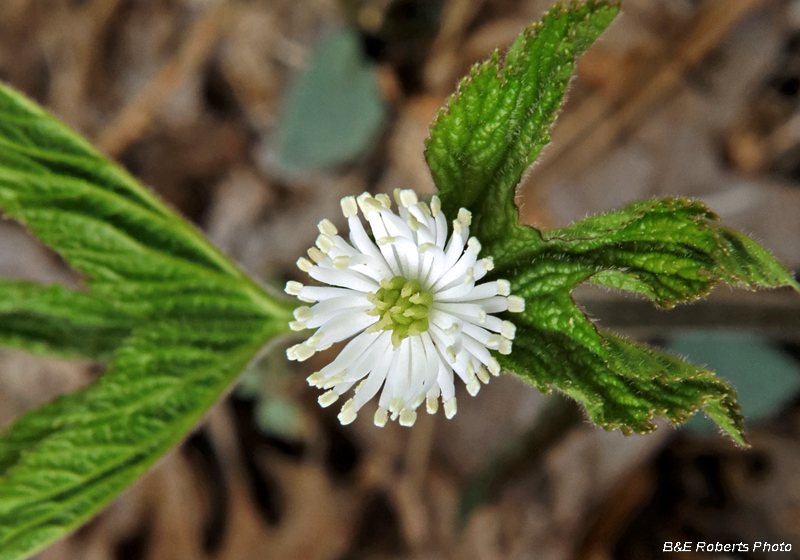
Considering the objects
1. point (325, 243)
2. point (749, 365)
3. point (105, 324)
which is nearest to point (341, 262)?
point (325, 243)

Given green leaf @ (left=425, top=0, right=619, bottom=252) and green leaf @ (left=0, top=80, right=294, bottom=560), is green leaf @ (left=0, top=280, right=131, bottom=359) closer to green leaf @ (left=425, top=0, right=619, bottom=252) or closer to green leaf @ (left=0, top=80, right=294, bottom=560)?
green leaf @ (left=0, top=80, right=294, bottom=560)

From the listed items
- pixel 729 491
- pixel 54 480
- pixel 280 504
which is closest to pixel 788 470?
pixel 729 491

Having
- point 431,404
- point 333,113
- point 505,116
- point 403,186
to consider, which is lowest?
point 431,404

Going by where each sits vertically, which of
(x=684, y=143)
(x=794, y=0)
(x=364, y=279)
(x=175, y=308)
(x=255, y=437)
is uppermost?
(x=794, y=0)

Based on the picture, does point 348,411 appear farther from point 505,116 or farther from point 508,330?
point 505,116

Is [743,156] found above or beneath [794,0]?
beneath

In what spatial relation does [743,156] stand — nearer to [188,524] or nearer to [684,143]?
[684,143]

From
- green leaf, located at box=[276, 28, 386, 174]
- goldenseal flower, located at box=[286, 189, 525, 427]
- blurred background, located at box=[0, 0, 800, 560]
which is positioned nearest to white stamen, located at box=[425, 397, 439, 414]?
goldenseal flower, located at box=[286, 189, 525, 427]
